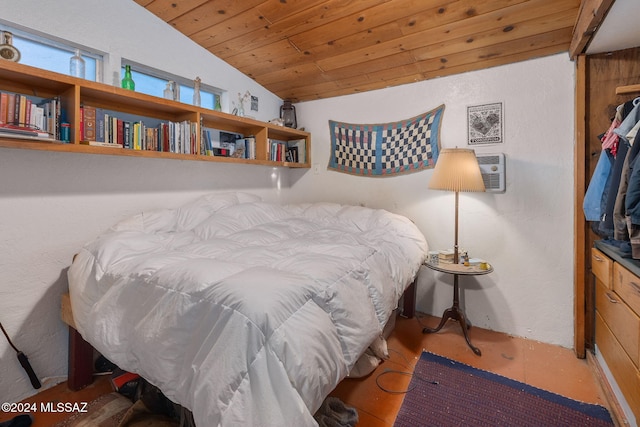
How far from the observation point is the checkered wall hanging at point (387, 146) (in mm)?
2445

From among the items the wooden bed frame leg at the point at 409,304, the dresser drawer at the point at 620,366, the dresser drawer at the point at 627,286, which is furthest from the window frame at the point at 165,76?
the dresser drawer at the point at 620,366

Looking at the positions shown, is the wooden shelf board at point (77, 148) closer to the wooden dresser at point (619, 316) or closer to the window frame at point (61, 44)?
the window frame at point (61, 44)

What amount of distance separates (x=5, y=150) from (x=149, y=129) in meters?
0.67

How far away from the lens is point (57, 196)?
5.46 ft

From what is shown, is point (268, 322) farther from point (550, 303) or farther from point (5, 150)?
point (550, 303)

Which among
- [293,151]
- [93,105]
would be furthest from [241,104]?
[93,105]

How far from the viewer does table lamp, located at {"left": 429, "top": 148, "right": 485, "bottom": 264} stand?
1.95 metres

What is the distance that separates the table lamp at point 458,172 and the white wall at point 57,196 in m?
1.91

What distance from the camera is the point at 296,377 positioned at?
811 millimetres

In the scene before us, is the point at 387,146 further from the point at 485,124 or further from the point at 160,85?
the point at 160,85

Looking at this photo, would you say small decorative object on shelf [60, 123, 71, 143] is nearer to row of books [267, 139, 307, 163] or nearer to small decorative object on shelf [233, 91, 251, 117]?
small decorative object on shelf [233, 91, 251, 117]

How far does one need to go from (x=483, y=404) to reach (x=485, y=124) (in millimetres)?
1804

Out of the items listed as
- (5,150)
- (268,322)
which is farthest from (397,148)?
(5,150)

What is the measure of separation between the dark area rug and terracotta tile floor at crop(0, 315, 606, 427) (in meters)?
0.07
